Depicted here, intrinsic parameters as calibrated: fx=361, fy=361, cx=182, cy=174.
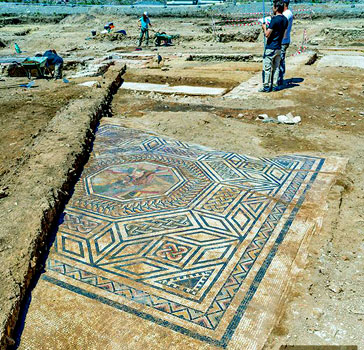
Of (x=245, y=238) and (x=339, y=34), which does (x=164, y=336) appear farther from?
(x=339, y=34)

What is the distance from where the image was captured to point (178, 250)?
238cm

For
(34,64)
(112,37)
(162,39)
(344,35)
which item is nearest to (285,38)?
(34,64)

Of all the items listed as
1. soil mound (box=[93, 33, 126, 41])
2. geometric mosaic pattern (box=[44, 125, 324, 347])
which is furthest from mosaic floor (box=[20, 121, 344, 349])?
soil mound (box=[93, 33, 126, 41])

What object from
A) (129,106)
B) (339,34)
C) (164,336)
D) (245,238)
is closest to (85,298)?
(164,336)

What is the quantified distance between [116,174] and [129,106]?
2794mm

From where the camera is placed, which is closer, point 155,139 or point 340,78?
point 155,139

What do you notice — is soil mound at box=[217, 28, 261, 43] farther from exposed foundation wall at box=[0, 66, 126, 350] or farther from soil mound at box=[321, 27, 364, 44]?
exposed foundation wall at box=[0, 66, 126, 350]

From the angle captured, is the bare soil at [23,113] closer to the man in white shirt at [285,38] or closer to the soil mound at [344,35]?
the man in white shirt at [285,38]

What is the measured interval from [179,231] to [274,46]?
163 inches

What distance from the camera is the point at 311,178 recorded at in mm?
3248

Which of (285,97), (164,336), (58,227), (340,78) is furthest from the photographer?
(340,78)

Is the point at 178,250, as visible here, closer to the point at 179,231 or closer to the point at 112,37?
the point at 179,231

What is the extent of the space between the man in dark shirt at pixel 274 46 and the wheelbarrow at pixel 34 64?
4.99 meters

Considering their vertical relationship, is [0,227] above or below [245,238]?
above
